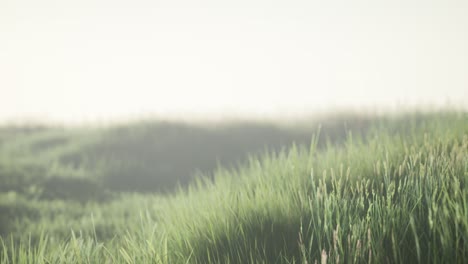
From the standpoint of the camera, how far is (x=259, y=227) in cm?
265

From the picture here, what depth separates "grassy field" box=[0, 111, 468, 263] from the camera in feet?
6.77

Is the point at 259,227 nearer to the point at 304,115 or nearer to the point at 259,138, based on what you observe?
the point at 259,138

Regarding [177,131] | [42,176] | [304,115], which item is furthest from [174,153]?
[304,115]

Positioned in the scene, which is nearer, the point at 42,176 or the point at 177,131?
the point at 42,176

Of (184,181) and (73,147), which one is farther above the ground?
(73,147)

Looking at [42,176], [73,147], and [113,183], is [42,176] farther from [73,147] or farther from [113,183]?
[73,147]

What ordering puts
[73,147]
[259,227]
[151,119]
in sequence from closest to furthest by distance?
[259,227] < [73,147] < [151,119]

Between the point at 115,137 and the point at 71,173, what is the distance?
2.08m

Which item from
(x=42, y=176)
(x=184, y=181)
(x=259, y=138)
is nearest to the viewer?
(x=42, y=176)

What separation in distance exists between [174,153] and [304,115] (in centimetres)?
396

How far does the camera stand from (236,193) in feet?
9.37

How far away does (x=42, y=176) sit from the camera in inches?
259

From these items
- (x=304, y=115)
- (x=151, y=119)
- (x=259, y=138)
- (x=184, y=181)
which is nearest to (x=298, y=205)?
(x=184, y=181)

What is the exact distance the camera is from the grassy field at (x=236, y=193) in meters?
2.06
